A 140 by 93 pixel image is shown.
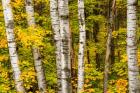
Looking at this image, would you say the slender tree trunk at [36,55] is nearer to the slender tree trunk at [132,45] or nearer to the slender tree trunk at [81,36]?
the slender tree trunk at [81,36]

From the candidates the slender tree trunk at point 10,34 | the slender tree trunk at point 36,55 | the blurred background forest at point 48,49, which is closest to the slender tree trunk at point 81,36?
the blurred background forest at point 48,49

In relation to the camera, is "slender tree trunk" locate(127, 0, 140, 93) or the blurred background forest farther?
the blurred background forest

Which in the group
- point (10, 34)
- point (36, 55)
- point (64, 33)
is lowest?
point (36, 55)

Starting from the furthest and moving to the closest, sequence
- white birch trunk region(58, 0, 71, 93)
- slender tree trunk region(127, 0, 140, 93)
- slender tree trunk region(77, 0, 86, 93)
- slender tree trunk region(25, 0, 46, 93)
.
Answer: slender tree trunk region(77, 0, 86, 93) → slender tree trunk region(25, 0, 46, 93) → slender tree trunk region(127, 0, 140, 93) → white birch trunk region(58, 0, 71, 93)

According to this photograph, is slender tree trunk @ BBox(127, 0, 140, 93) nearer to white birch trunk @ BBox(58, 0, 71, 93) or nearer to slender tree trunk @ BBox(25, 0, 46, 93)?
white birch trunk @ BBox(58, 0, 71, 93)

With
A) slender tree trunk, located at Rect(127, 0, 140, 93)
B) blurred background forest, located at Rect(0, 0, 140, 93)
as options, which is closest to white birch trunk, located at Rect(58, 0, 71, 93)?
slender tree trunk, located at Rect(127, 0, 140, 93)

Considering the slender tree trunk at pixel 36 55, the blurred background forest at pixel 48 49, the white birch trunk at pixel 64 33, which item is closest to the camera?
the white birch trunk at pixel 64 33

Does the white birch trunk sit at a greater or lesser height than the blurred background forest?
greater

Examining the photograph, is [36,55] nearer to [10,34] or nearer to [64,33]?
[10,34]

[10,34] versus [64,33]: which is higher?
[64,33]

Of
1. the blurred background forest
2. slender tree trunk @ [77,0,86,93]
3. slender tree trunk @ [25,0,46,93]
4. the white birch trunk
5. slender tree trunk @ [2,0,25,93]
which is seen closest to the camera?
the white birch trunk

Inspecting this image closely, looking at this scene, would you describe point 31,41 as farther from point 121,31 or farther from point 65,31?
point 121,31

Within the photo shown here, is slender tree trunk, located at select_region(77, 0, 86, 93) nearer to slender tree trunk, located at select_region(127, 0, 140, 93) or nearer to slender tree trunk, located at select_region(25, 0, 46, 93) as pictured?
slender tree trunk, located at select_region(25, 0, 46, 93)

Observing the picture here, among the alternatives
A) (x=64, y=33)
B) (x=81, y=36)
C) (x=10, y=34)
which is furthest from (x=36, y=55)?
(x=64, y=33)
